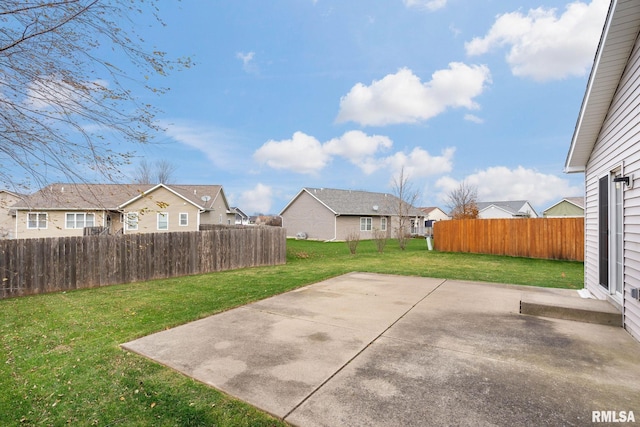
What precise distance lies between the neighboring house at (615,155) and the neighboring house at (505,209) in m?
44.2

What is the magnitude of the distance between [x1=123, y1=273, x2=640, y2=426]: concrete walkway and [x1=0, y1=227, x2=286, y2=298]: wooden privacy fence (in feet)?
16.3

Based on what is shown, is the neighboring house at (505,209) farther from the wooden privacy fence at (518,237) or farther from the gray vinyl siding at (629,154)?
the gray vinyl siding at (629,154)

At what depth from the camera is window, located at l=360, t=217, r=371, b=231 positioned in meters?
30.0

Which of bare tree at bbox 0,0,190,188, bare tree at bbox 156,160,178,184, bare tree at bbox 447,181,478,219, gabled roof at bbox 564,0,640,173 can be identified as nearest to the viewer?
bare tree at bbox 0,0,190,188

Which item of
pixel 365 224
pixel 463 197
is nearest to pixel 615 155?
pixel 365 224

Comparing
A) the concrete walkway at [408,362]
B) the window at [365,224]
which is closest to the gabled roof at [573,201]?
the window at [365,224]

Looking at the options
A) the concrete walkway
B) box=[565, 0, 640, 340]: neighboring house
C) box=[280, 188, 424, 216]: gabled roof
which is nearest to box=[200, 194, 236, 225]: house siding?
box=[280, 188, 424, 216]: gabled roof

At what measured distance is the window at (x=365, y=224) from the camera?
30.0 m

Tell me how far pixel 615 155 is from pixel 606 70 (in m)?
1.39

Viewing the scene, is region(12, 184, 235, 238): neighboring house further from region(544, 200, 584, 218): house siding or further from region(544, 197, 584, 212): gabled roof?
region(544, 197, 584, 212): gabled roof

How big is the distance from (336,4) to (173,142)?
26.5 ft

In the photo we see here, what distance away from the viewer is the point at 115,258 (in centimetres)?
903

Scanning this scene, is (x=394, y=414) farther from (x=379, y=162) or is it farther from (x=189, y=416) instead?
(x=379, y=162)

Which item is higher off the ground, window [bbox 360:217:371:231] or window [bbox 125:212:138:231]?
window [bbox 125:212:138:231]
